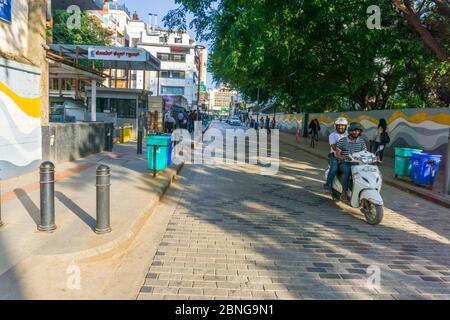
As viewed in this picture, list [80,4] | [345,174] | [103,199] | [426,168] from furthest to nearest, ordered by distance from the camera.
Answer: [80,4]
[426,168]
[345,174]
[103,199]

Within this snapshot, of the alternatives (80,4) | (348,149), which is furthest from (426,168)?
(80,4)

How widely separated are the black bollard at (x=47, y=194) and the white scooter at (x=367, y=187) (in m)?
4.91

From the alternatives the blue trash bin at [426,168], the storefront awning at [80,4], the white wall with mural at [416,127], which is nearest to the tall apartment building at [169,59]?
the white wall with mural at [416,127]

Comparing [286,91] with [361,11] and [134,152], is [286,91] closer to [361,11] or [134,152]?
[361,11]

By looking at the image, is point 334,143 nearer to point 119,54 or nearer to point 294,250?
point 294,250

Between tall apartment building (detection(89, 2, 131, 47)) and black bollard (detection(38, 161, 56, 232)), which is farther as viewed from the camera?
tall apartment building (detection(89, 2, 131, 47))

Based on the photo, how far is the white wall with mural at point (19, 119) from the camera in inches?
309

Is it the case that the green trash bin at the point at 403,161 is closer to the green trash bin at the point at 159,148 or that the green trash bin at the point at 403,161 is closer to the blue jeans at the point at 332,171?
the blue jeans at the point at 332,171

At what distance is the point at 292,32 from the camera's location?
49.5 ft

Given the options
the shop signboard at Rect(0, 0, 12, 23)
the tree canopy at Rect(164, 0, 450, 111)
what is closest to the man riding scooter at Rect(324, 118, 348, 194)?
the tree canopy at Rect(164, 0, 450, 111)

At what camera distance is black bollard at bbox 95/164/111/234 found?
16.2 feet

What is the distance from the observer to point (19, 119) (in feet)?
27.7

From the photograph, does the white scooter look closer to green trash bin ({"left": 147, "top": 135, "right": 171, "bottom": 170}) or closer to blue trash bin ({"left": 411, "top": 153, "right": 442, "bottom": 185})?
blue trash bin ({"left": 411, "top": 153, "right": 442, "bottom": 185})

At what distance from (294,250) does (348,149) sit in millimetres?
3002
